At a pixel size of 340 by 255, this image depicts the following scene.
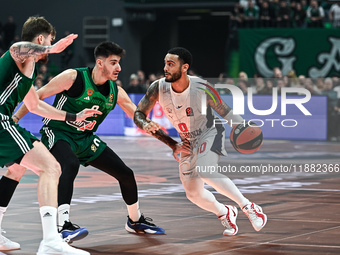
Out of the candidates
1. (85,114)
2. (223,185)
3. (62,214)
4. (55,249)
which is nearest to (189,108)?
(223,185)

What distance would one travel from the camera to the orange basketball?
29.0 ft

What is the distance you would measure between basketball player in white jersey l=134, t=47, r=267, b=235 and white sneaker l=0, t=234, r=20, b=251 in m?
1.83

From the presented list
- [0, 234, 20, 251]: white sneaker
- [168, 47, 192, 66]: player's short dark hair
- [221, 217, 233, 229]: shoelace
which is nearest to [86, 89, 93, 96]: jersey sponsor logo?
[168, 47, 192, 66]: player's short dark hair

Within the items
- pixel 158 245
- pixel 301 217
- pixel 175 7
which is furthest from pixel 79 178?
pixel 175 7

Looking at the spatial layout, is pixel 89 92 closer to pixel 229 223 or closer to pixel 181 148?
pixel 181 148

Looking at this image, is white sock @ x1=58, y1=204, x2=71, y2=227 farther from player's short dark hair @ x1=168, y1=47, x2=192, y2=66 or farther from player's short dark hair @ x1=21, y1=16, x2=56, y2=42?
player's short dark hair @ x1=168, y1=47, x2=192, y2=66

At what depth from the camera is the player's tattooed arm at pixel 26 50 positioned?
6.59m

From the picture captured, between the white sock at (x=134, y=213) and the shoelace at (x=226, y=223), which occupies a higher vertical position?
the white sock at (x=134, y=213)

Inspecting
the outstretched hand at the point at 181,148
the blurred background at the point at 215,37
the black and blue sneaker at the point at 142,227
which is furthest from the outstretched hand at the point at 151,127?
→ the blurred background at the point at 215,37

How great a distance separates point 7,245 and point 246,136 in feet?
11.0

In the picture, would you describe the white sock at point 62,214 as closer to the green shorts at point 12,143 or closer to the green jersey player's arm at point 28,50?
the green shorts at point 12,143

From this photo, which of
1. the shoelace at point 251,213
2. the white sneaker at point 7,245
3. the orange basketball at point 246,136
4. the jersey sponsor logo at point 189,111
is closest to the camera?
the white sneaker at point 7,245

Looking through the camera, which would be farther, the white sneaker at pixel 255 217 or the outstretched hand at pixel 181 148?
the outstretched hand at pixel 181 148

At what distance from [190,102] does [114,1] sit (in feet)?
91.6
